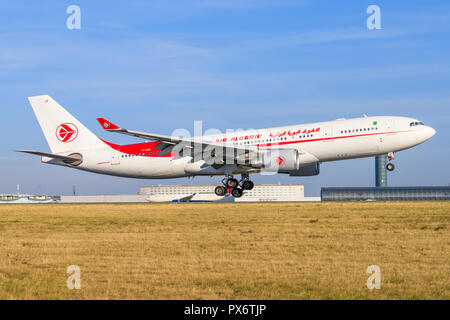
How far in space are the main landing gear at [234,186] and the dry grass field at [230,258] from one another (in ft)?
37.0

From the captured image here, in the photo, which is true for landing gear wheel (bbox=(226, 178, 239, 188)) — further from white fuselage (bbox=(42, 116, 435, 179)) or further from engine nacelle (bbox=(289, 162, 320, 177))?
engine nacelle (bbox=(289, 162, 320, 177))

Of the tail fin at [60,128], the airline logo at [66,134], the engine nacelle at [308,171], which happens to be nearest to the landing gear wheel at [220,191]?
the engine nacelle at [308,171]

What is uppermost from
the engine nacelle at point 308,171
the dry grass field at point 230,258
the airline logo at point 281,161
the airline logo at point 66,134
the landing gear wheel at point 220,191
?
the airline logo at point 66,134

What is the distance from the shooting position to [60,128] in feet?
152

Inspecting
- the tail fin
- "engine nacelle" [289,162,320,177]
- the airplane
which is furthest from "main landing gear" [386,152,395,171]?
the tail fin

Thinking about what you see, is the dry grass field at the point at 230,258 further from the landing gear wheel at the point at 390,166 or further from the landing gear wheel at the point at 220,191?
the landing gear wheel at the point at 220,191

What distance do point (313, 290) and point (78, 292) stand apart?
5475 millimetres

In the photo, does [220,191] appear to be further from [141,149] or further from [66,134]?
[66,134]

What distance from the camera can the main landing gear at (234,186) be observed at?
1699 inches

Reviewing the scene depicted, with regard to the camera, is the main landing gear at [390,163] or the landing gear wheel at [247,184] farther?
the landing gear wheel at [247,184]

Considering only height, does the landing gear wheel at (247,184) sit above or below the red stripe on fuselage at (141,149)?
below

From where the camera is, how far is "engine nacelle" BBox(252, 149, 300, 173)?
38625mm

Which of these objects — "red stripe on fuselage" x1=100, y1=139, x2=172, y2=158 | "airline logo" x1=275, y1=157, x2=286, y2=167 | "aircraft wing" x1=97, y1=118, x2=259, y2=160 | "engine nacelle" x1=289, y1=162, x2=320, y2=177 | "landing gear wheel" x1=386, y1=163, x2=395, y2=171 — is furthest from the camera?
"red stripe on fuselage" x1=100, y1=139, x2=172, y2=158

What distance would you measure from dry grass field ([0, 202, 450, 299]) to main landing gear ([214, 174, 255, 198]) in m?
11.3
